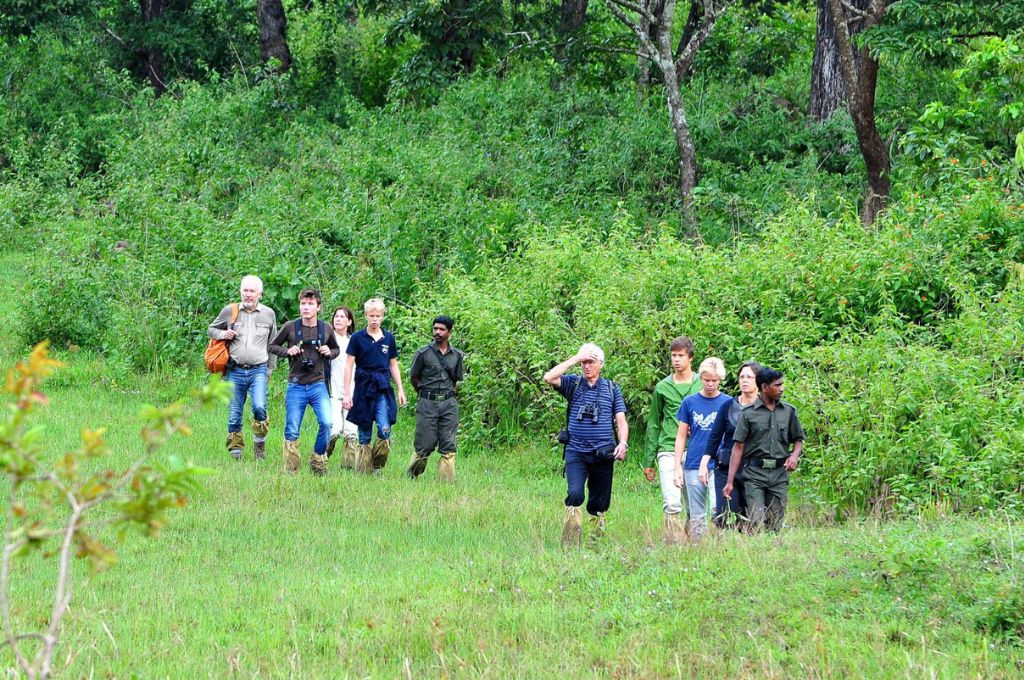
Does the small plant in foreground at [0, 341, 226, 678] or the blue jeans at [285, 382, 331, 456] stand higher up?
the small plant in foreground at [0, 341, 226, 678]

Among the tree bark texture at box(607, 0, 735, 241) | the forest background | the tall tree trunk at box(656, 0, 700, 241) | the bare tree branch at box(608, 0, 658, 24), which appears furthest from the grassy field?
the bare tree branch at box(608, 0, 658, 24)

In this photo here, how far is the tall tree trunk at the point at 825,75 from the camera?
929 inches

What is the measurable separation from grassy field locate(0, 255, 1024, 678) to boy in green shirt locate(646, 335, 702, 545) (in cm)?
30

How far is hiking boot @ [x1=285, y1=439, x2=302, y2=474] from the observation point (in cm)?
1316

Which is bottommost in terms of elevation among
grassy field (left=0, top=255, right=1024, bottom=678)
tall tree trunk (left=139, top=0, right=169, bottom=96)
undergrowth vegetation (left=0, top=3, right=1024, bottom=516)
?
grassy field (left=0, top=255, right=1024, bottom=678)

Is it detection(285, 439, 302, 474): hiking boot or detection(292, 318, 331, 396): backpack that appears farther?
detection(285, 439, 302, 474): hiking boot

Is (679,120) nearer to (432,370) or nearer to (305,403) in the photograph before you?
(432,370)

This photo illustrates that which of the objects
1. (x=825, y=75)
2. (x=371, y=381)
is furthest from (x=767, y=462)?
(x=825, y=75)

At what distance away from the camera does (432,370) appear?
12.8 metres

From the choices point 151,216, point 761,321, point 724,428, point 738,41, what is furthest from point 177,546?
point 738,41

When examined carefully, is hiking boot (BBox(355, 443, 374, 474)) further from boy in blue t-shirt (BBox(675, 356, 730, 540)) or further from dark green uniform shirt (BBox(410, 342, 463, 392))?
boy in blue t-shirt (BBox(675, 356, 730, 540))

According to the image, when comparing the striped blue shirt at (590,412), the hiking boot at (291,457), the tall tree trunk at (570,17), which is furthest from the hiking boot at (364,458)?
the tall tree trunk at (570,17)

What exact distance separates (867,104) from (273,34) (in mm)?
15975

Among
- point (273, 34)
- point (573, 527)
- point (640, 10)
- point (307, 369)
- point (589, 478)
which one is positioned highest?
point (273, 34)
